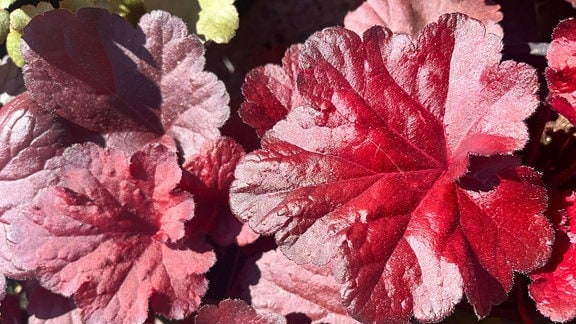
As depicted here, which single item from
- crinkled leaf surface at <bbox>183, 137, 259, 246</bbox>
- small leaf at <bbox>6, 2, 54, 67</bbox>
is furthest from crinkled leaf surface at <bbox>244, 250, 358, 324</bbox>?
small leaf at <bbox>6, 2, 54, 67</bbox>

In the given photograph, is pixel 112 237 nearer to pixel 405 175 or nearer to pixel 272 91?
pixel 272 91

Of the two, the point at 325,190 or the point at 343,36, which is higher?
the point at 343,36

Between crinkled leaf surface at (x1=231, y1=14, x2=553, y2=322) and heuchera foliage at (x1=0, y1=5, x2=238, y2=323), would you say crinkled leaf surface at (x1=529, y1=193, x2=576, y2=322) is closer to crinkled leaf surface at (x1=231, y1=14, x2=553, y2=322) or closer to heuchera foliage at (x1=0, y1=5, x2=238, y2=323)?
crinkled leaf surface at (x1=231, y1=14, x2=553, y2=322)

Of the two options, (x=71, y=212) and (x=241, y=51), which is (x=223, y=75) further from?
(x=71, y=212)

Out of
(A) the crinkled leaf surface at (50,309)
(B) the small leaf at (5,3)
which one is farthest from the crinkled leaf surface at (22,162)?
(B) the small leaf at (5,3)

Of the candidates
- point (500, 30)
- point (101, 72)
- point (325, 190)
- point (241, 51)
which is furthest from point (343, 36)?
point (241, 51)

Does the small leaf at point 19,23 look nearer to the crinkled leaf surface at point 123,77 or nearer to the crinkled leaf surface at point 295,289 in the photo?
the crinkled leaf surface at point 123,77
